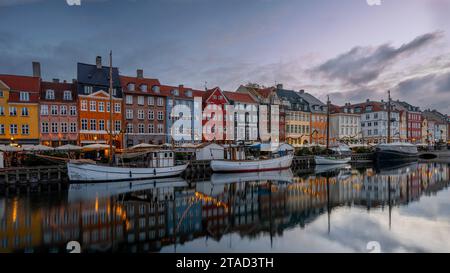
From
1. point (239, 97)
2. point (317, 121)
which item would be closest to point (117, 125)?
point (239, 97)

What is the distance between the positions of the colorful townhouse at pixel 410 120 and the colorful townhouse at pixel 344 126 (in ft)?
64.8

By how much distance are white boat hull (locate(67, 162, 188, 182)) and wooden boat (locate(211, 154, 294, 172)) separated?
8012 mm

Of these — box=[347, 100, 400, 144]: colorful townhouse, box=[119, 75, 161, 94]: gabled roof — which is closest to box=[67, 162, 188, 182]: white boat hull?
box=[119, 75, 161, 94]: gabled roof

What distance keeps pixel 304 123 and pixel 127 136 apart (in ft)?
139

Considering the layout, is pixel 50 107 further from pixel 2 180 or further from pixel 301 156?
pixel 301 156

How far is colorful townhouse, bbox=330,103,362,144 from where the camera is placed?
77.1 meters

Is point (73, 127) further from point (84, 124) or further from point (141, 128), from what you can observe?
point (141, 128)

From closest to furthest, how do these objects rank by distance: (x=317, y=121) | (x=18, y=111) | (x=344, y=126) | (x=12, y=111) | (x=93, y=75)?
(x=12, y=111) < (x=18, y=111) < (x=93, y=75) < (x=317, y=121) < (x=344, y=126)

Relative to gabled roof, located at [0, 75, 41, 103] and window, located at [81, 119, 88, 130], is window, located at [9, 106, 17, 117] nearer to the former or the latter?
gabled roof, located at [0, 75, 41, 103]

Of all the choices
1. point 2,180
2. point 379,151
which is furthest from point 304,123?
point 2,180

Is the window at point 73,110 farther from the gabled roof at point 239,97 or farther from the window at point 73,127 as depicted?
the gabled roof at point 239,97

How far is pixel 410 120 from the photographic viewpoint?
97.2m

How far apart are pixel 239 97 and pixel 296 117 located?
16.1 meters

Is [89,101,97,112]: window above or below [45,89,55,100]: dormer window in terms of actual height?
below
